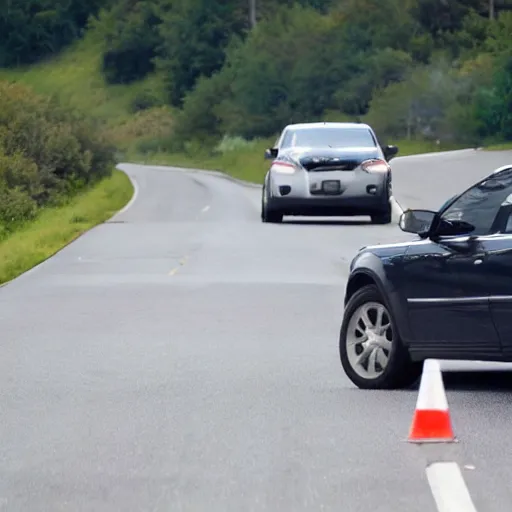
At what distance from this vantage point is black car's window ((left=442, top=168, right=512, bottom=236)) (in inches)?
415

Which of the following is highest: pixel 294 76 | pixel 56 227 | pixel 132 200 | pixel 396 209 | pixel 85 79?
pixel 56 227

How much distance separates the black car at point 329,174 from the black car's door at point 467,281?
779 inches

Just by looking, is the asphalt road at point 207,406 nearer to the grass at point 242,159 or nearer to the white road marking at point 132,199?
the white road marking at point 132,199

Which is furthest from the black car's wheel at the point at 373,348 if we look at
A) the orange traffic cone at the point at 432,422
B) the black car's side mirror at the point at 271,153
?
the black car's side mirror at the point at 271,153

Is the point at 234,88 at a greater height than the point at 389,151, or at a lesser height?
lesser

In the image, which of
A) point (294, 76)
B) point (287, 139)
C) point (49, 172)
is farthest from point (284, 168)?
point (294, 76)

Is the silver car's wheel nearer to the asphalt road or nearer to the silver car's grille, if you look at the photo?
the asphalt road

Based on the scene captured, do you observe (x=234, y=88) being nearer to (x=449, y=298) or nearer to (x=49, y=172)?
(x=49, y=172)

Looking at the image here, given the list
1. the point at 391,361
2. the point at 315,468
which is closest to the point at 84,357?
the point at 391,361

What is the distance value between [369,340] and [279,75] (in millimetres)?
96863

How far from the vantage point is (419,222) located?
36.0 feet

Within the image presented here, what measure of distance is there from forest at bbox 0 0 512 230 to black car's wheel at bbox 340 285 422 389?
35620mm

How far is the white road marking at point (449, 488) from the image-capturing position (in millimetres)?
7246

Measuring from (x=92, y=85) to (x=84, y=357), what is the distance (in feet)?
473
